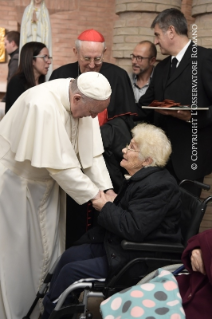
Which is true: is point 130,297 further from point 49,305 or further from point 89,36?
point 89,36

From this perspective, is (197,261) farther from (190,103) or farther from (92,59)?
(92,59)

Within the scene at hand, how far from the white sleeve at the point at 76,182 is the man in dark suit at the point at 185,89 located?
120cm

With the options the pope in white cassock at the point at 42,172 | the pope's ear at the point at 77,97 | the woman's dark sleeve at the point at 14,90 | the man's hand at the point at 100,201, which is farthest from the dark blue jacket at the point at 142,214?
the woman's dark sleeve at the point at 14,90

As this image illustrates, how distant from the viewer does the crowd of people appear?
9.79ft

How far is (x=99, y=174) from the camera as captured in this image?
12.0 feet

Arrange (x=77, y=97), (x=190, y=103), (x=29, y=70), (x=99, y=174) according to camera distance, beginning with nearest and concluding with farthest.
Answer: (x=77, y=97) < (x=99, y=174) < (x=190, y=103) < (x=29, y=70)

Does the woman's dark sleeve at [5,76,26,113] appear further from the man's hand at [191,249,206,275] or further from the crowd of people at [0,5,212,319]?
the man's hand at [191,249,206,275]

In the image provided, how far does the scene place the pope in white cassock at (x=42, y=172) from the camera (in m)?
3.22

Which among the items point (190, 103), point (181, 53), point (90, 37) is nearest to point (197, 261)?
point (190, 103)

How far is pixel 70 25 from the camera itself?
9.12m

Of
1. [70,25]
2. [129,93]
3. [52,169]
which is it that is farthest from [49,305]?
[70,25]

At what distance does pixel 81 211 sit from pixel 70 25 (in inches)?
217

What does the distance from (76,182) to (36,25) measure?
5.19 m

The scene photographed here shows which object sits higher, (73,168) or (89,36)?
(89,36)
